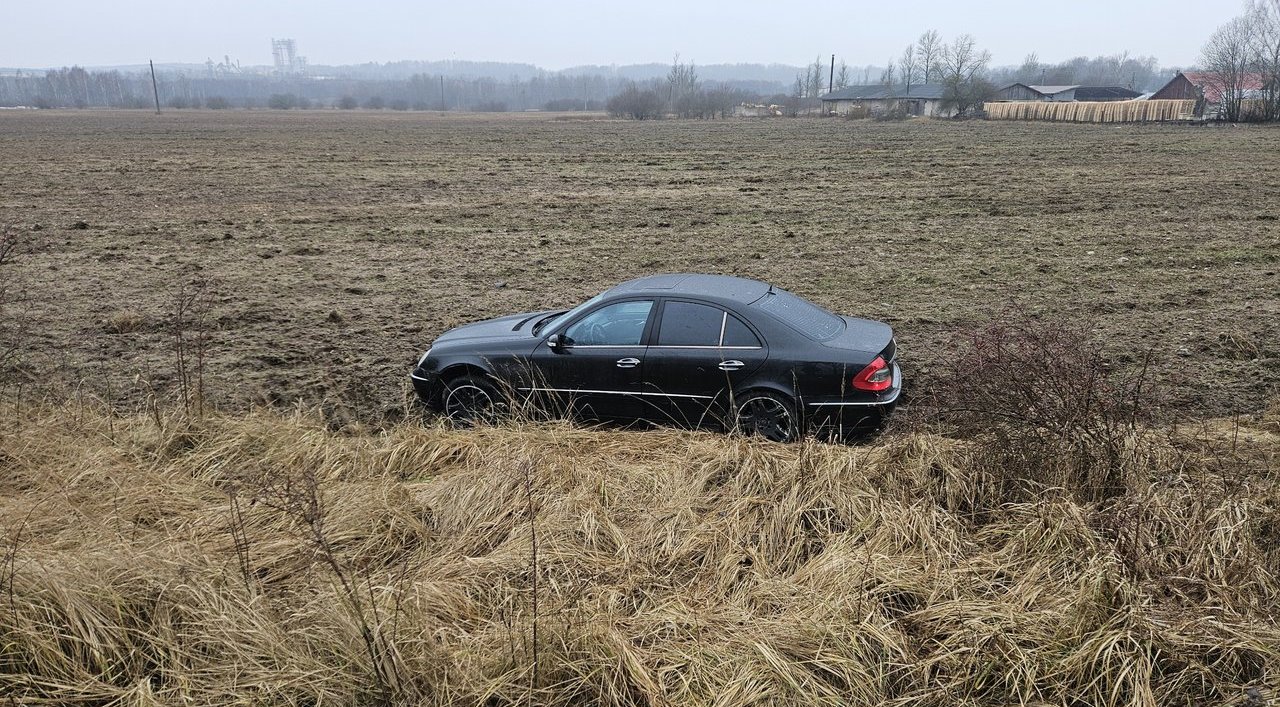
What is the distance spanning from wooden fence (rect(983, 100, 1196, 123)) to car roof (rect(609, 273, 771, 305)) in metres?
66.3

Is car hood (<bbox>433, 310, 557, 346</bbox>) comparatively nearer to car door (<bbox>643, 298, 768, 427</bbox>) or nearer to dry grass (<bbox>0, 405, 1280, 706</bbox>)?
car door (<bbox>643, 298, 768, 427</bbox>)

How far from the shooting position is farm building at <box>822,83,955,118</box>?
83.1m

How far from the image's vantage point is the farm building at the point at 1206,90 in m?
59.9

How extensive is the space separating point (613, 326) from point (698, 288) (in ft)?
2.79

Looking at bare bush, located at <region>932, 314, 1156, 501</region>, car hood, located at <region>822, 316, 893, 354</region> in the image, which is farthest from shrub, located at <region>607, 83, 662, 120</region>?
bare bush, located at <region>932, 314, 1156, 501</region>

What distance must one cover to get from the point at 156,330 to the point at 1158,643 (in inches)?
448

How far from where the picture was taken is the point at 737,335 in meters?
7.18

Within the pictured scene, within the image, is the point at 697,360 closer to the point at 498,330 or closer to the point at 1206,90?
the point at 498,330

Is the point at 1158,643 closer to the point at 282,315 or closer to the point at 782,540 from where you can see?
the point at 782,540

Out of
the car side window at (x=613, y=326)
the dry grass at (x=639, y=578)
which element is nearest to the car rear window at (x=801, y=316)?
the car side window at (x=613, y=326)

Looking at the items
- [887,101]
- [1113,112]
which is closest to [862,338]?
[1113,112]

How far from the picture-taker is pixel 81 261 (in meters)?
15.0

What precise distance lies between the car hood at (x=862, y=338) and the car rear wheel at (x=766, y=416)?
65 centimetres

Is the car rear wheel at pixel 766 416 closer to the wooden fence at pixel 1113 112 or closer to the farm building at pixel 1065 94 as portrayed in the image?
the wooden fence at pixel 1113 112
